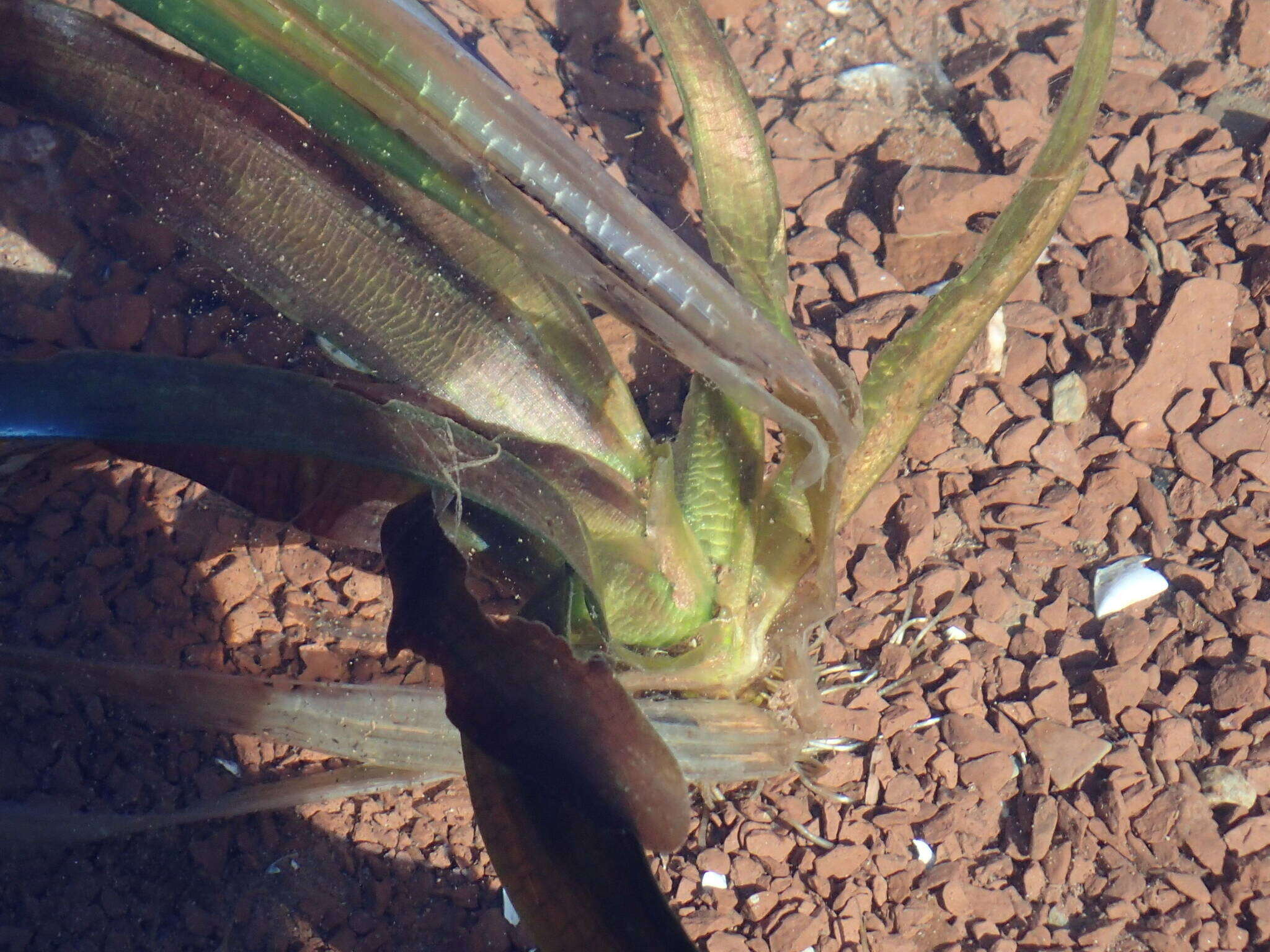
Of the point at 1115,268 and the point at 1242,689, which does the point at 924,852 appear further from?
the point at 1115,268

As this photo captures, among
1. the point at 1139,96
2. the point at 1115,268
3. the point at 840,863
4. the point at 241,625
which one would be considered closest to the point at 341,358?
the point at 241,625

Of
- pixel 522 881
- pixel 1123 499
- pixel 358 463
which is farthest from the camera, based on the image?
pixel 1123 499

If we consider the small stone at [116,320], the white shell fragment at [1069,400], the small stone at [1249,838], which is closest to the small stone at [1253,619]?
the small stone at [1249,838]

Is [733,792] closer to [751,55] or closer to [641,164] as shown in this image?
[641,164]

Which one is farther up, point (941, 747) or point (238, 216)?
point (238, 216)

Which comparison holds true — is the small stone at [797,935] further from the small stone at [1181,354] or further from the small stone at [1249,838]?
the small stone at [1181,354]

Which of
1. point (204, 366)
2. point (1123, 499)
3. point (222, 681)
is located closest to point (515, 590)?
point (222, 681)
